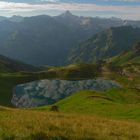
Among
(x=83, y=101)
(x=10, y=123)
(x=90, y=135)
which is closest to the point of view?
(x=90, y=135)

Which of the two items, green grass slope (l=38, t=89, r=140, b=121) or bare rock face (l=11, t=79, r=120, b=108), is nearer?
green grass slope (l=38, t=89, r=140, b=121)

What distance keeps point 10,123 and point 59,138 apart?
3679 mm

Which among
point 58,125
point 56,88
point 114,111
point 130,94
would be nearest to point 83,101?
point 114,111

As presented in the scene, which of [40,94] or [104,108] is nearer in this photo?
[104,108]

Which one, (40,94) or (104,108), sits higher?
(104,108)

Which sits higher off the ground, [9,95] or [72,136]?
[72,136]

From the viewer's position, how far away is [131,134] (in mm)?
18469

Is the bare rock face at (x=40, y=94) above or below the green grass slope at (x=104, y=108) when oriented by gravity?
below

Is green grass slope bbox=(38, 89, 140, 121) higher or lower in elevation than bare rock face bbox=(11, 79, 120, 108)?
higher

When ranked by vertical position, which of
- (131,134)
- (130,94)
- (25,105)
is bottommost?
(25,105)

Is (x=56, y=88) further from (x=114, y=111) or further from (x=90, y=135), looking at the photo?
(x=90, y=135)

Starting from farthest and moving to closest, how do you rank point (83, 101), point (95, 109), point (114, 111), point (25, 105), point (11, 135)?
point (25, 105)
point (83, 101)
point (95, 109)
point (114, 111)
point (11, 135)

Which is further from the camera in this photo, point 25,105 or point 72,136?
point 25,105

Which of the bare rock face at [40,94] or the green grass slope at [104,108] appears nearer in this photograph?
the green grass slope at [104,108]
